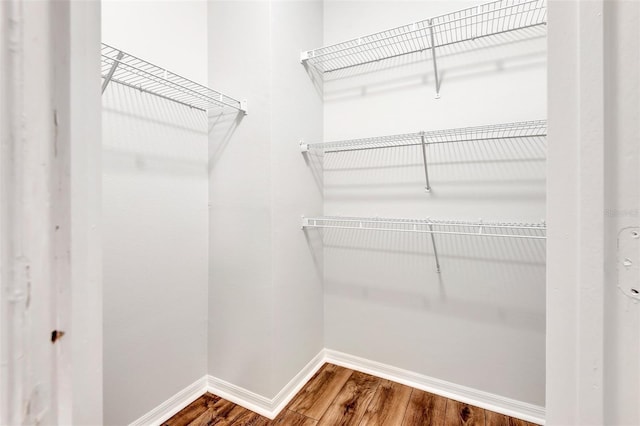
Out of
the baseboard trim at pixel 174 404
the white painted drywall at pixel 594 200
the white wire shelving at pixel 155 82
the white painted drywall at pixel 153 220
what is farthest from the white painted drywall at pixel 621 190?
the baseboard trim at pixel 174 404

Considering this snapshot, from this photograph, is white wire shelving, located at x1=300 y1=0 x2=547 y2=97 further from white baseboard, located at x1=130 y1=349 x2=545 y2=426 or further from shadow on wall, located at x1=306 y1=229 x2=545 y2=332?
white baseboard, located at x1=130 y1=349 x2=545 y2=426

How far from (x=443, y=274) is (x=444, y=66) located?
1156 mm

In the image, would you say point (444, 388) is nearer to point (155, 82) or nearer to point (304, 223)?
point (304, 223)

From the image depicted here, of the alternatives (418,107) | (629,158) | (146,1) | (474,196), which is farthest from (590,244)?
(146,1)

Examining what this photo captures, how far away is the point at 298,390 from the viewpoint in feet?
5.10

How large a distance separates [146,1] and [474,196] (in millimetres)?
1856

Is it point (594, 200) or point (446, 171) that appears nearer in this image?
point (594, 200)

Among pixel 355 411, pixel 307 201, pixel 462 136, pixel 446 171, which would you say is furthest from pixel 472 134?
pixel 355 411

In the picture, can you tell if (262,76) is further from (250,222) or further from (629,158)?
(629,158)

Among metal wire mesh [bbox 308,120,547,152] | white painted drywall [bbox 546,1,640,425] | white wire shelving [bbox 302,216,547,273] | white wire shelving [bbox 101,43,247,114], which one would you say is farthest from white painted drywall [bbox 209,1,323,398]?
white painted drywall [bbox 546,1,640,425]

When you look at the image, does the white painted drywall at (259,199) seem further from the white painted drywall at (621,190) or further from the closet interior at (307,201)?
the white painted drywall at (621,190)

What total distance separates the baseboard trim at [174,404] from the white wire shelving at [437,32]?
1.99m

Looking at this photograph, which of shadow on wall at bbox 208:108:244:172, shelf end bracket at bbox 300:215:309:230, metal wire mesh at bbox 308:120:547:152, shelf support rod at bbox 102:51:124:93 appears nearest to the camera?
shelf support rod at bbox 102:51:124:93

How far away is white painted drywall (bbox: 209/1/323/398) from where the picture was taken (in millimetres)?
1397
